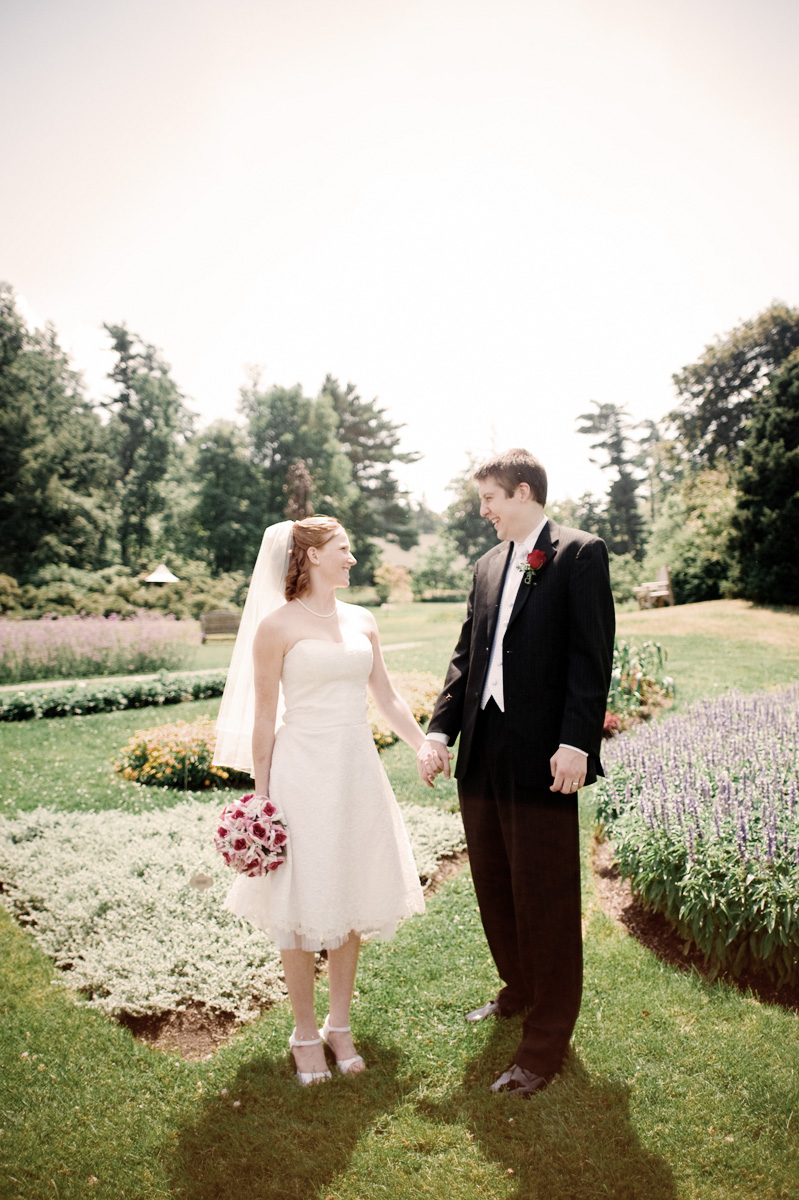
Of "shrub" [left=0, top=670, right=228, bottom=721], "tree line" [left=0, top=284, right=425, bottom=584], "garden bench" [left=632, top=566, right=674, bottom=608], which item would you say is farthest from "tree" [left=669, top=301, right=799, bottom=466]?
"shrub" [left=0, top=670, right=228, bottom=721]

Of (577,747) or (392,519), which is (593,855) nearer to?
(577,747)

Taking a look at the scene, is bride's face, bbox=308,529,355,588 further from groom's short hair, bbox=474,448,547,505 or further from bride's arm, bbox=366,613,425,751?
groom's short hair, bbox=474,448,547,505

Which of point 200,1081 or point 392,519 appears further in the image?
point 392,519

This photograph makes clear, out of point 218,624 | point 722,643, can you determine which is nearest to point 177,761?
point 722,643

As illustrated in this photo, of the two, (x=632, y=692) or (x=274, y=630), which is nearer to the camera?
(x=274, y=630)

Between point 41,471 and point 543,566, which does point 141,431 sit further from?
point 543,566

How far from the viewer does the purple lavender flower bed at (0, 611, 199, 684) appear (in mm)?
14281

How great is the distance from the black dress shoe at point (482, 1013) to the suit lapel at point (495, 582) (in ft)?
5.91

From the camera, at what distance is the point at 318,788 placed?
2859mm

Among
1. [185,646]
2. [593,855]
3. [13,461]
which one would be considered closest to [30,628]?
[185,646]

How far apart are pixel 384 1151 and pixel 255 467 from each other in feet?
128

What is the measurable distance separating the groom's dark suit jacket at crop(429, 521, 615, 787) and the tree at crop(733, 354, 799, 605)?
1506 cm

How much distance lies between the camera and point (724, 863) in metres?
3.35

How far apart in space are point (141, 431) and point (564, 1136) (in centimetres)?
4338
